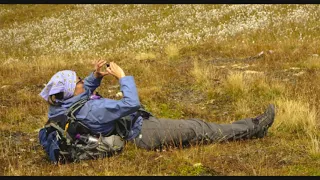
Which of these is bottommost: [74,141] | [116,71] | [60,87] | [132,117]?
[74,141]

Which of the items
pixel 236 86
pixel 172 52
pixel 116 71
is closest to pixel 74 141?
pixel 116 71

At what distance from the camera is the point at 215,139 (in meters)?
7.16

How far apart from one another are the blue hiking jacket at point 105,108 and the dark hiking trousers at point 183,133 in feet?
1.49

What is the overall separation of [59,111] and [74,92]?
15.2 inches

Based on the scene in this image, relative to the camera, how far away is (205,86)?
11.5m

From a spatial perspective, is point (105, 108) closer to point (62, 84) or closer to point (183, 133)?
point (62, 84)

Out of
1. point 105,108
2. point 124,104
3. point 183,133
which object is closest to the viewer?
point 124,104

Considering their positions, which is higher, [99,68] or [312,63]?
[99,68]

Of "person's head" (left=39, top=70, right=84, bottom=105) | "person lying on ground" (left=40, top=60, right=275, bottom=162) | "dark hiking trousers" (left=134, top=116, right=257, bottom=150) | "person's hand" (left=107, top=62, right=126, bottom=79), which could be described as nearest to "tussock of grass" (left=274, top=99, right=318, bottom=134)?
"person lying on ground" (left=40, top=60, right=275, bottom=162)

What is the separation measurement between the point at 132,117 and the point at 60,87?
120 cm

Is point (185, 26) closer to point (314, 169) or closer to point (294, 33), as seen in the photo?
point (294, 33)

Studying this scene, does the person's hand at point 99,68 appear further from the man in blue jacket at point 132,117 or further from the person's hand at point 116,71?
the person's hand at point 116,71

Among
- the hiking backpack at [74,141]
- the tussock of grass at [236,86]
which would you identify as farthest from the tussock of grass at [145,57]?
the hiking backpack at [74,141]
